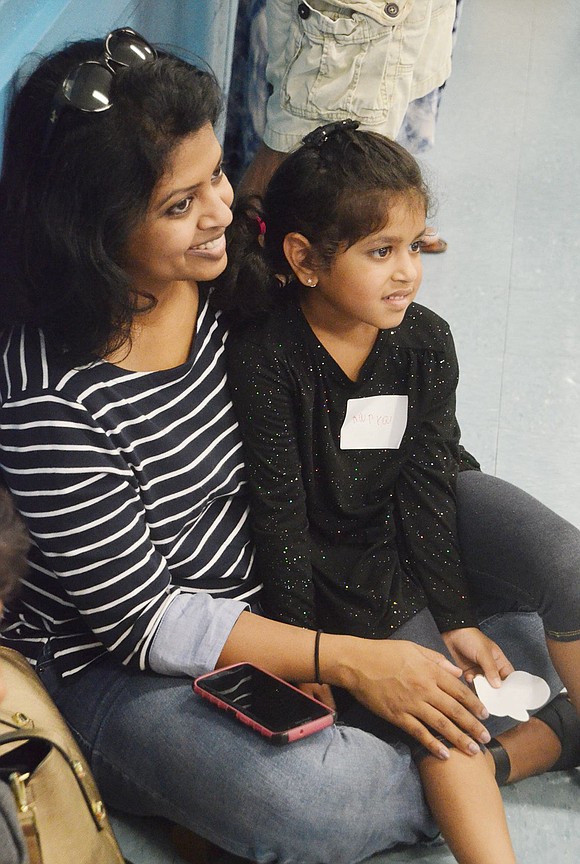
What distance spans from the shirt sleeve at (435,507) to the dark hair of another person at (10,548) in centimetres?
65

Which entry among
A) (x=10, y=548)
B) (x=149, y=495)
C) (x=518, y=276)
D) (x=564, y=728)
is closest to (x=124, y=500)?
(x=149, y=495)

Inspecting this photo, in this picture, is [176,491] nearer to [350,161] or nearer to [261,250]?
[261,250]

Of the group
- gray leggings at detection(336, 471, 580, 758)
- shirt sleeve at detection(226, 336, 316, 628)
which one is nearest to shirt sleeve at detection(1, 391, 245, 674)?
shirt sleeve at detection(226, 336, 316, 628)

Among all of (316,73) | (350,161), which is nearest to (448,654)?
(350,161)

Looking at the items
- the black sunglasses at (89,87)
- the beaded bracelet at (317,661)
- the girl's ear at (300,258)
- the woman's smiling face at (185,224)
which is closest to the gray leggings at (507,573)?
the beaded bracelet at (317,661)

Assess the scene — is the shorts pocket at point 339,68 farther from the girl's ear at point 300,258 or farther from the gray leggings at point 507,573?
the gray leggings at point 507,573

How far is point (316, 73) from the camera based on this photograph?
2.19 metres

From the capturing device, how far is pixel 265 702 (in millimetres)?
1335

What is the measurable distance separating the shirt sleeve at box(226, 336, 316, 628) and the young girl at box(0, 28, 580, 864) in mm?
27

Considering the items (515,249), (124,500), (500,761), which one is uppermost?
(515,249)

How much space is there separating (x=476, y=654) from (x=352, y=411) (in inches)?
16.0

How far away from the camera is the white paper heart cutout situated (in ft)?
4.79

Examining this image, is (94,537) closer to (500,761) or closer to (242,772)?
(242,772)

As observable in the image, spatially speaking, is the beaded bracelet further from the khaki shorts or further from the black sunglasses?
the khaki shorts
